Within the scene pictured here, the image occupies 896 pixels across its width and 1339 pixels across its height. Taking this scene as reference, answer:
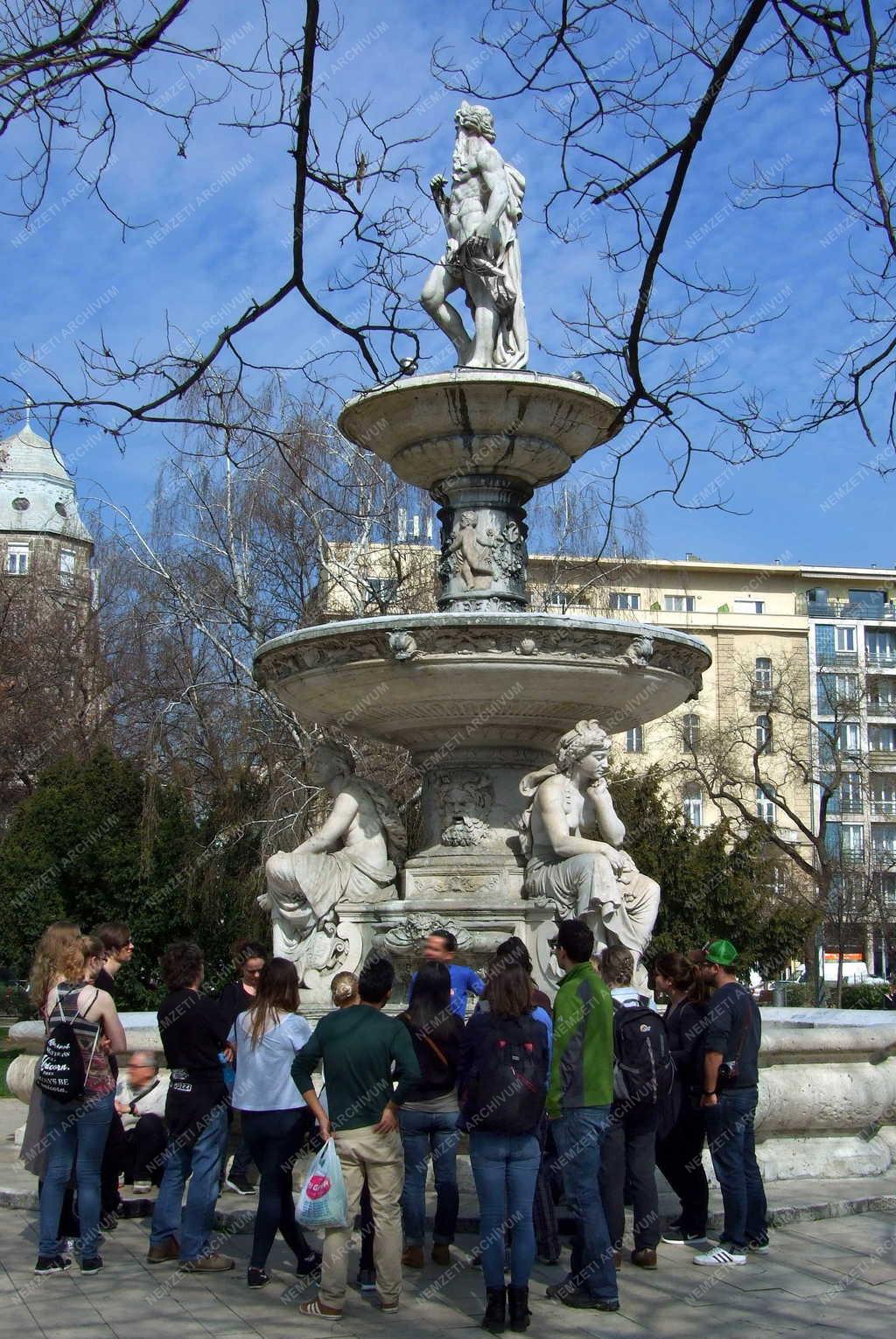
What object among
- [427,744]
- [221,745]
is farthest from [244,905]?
[427,744]

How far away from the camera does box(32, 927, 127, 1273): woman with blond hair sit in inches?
251

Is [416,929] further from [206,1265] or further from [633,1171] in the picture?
[206,1265]

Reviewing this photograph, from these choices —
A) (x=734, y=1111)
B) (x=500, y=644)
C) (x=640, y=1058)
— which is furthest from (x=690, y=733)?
(x=640, y=1058)

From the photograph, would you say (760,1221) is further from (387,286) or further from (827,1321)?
(387,286)

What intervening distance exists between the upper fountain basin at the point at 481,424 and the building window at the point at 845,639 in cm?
5669

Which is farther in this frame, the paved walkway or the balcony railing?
the balcony railing

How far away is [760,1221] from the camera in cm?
673

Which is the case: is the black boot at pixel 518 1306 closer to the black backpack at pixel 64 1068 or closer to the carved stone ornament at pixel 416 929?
the black backpack at pixel 64 1068

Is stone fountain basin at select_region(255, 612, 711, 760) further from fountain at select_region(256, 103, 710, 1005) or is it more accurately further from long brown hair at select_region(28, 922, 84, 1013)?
long brown hair at select_region(28, 922, 84, 1013)

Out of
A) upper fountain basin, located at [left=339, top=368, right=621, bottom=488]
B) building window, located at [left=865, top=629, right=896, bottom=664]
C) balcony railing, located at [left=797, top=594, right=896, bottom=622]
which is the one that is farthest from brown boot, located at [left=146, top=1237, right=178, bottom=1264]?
building window, located at [left=865, top=629, right=896, bottom=664]

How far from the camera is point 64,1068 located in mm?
6426

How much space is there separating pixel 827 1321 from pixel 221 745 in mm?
21082

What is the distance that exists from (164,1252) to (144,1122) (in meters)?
1.40

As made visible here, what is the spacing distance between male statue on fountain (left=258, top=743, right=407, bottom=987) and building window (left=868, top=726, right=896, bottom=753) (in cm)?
5598
